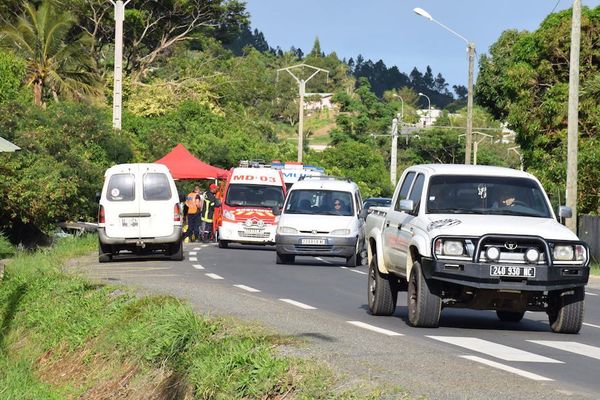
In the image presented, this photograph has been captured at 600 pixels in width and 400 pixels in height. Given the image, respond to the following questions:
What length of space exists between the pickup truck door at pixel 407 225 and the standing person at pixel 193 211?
2567 centimetres

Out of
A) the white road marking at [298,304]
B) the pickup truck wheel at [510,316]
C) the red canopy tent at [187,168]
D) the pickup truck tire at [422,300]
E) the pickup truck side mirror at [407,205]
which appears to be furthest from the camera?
the red canopy tent at [187,168]

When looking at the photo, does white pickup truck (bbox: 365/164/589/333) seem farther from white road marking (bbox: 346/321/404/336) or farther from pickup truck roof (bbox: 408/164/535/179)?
white road marking (bbox: 346/321/404/336)

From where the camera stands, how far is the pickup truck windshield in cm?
1523

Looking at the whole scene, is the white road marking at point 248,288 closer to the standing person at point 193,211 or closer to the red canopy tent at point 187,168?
the standing person at point 193,211

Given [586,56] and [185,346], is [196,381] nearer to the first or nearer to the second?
[185,346]

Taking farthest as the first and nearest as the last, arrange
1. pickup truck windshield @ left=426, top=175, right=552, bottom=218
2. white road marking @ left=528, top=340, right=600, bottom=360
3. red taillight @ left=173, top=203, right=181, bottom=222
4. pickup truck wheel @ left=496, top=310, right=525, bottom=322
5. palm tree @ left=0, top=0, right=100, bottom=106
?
palm tree @ left=0, top=0, right=100, bottom=106
red taillight @ left=173, top=203, right=181, bottom=222
pickup truck wheel @ left=496, top=310, right=525, bottom=322
pickup truck windshield @ left=426, top=175, right=552, bottom=218
white road marking @ left=528, top=340, right=600, bottom=360

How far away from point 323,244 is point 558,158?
17.2m

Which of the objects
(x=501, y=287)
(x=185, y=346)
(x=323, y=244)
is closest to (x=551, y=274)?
(x=501, y=287)

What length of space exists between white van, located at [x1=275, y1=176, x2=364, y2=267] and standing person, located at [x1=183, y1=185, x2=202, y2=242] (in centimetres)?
1042

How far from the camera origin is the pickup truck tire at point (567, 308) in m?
14.6

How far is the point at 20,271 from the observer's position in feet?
71.7

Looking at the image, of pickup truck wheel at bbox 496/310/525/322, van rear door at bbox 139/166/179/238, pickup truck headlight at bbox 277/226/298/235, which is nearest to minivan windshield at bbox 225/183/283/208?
pickup truck headlight at bbox 277/226/298/235

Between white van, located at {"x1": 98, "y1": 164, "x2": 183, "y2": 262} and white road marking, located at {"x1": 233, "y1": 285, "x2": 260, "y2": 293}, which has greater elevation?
white van, located at {"x1": 98, "y1": 164, "x2": 183, "y2": 262}

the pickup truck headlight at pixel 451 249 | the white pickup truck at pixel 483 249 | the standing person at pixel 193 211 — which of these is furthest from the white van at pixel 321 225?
the pickup truck headlight at pixel 451 249
